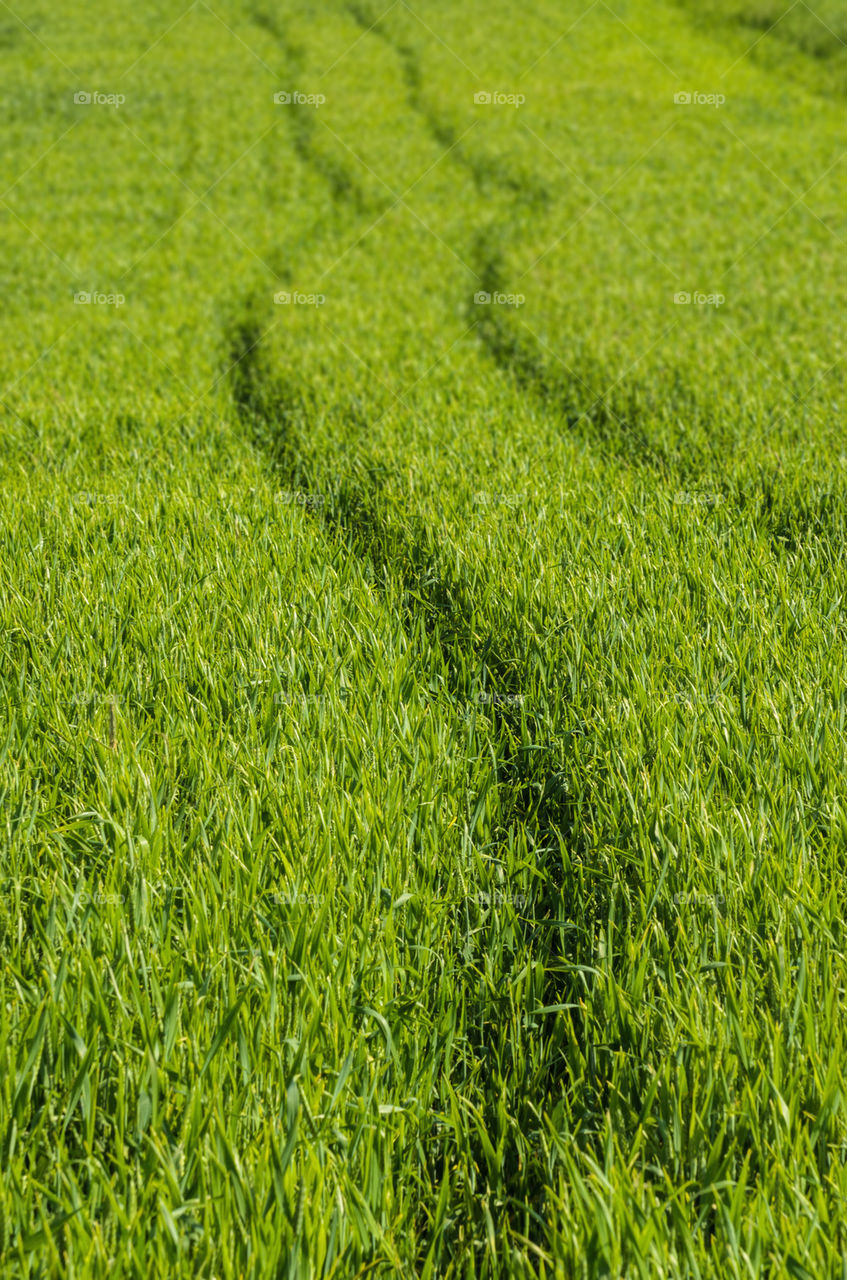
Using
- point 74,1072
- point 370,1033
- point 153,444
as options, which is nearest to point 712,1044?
point 370,1033

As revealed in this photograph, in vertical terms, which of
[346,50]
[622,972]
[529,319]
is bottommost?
[346,50]

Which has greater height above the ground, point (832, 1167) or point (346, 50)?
point (832, 1167)

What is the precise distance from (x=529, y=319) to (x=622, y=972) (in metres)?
8.11

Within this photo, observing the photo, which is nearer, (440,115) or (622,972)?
(622,972)

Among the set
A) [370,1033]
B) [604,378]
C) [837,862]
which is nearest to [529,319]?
[604,378]

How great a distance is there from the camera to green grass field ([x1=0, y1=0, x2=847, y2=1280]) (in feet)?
5.41

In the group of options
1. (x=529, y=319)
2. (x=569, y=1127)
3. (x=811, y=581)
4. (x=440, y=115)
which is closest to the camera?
(x=569, y=1127)

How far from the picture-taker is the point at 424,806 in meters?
2.64

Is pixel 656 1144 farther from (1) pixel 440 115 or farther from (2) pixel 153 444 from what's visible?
(1) pixel 440 115

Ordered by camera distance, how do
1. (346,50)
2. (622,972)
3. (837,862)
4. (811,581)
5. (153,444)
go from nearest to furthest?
(622,972) → (837,862) → (811,581) → (153,444) → (346,50)

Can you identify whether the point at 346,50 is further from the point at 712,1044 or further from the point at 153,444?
the point at 712,1044

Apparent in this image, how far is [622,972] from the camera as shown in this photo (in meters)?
2.09

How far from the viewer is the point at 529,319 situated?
363 inches

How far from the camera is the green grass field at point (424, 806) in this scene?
165 centimetres
